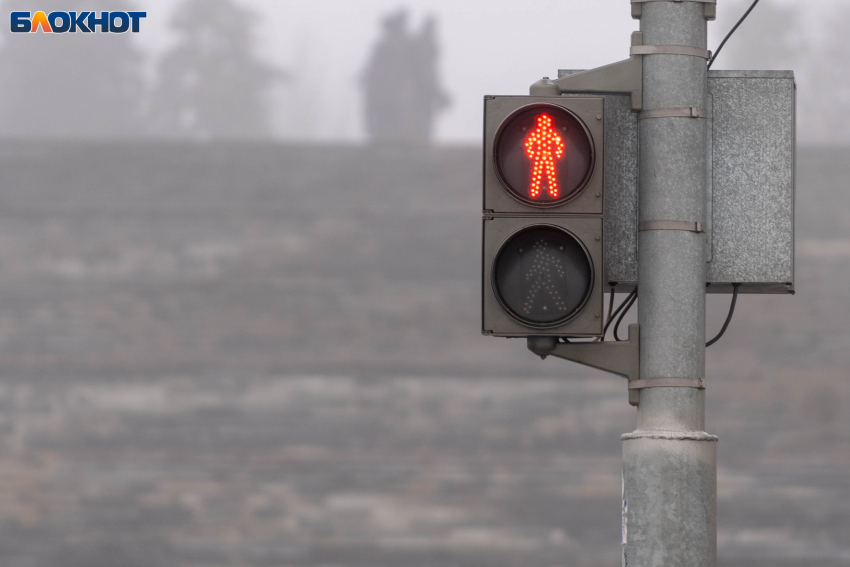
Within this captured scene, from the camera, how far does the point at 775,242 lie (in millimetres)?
2490

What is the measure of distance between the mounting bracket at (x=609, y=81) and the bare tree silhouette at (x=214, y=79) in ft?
124

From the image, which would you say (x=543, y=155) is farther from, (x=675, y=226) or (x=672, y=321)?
(x=672, y=321)

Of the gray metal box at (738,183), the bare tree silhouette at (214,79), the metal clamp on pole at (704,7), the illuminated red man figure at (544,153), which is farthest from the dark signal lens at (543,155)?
the bare tree silhouette at (214,79)

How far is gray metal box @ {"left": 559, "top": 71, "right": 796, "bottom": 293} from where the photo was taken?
246 centimetres

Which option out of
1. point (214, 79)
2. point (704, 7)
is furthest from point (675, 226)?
point (214, 79)

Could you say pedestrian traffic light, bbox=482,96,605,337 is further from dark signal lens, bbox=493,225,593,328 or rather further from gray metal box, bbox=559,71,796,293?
gray metal box, bbox=559,71,796,293

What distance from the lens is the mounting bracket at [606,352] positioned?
7.75 feet

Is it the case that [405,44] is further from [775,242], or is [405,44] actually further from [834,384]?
[775,242]

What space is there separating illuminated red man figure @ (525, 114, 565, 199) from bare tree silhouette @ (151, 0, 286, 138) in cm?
3777

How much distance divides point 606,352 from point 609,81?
0.51 metres

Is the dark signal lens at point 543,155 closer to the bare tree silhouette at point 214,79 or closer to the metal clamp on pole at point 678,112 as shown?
the metal clamp on pole at point 678,112

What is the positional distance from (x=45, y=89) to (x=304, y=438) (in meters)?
26.5

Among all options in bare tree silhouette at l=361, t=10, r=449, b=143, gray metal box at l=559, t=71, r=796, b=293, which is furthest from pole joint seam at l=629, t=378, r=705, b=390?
bare tree silhouette at l=361, t=10, r=449, b=143

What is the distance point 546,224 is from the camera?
236 centimetres
